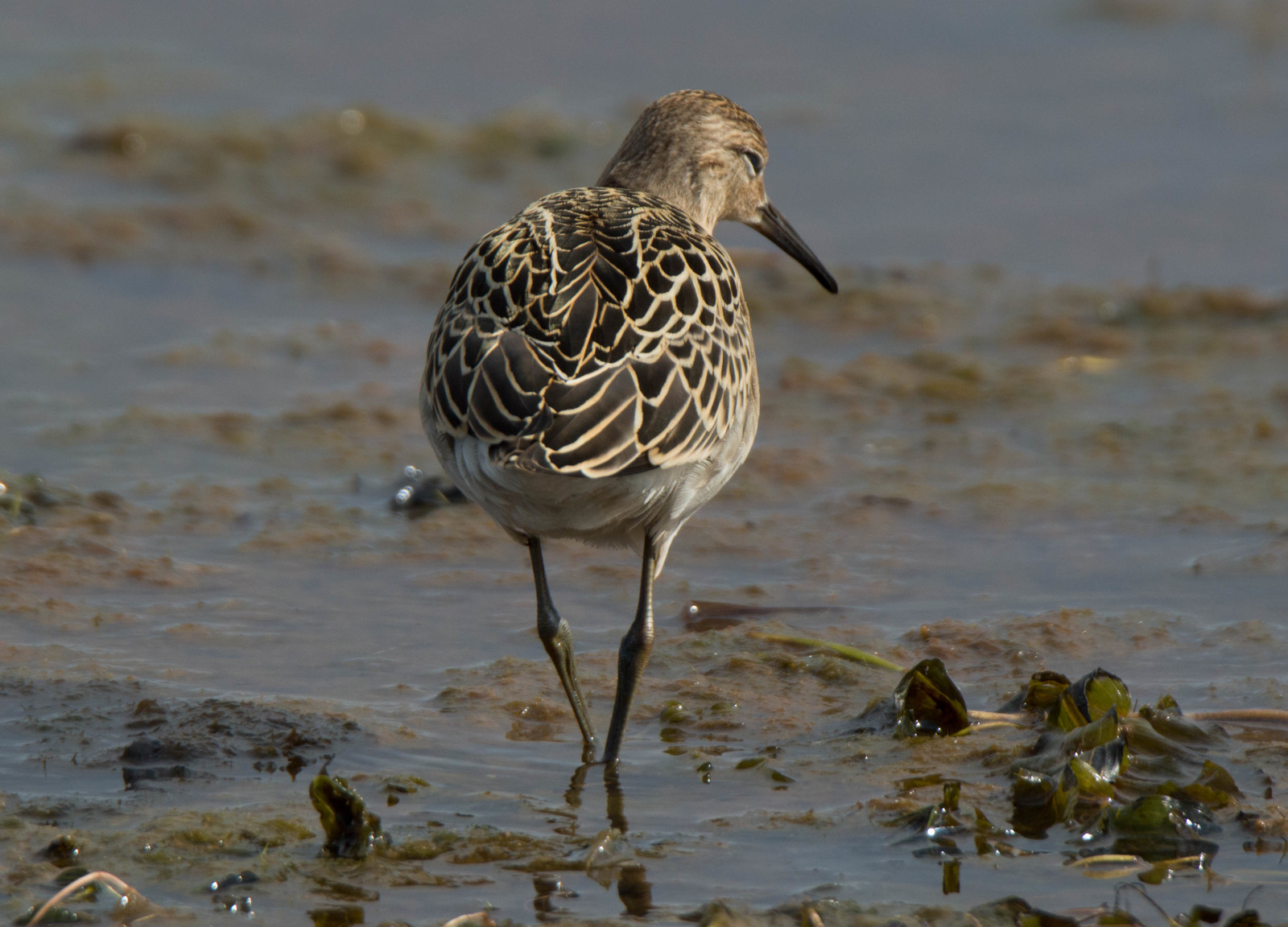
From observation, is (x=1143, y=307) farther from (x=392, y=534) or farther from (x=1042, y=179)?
(x=392, y=534)

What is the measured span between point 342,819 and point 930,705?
1675mm

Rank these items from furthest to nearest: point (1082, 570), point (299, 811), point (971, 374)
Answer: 1. point (971, 374)
2. point (1082, 570)
3. point (299, 811)

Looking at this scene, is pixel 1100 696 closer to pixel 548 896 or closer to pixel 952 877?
pixel 952 877

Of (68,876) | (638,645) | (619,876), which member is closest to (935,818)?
(619,876)

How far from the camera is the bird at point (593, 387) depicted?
418 centimetres

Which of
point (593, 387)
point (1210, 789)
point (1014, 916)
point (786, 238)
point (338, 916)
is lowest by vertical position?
point (338, 916)

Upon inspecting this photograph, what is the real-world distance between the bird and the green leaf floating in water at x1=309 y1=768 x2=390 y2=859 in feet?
2.89

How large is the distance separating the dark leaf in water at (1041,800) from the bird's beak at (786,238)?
10.2 feet

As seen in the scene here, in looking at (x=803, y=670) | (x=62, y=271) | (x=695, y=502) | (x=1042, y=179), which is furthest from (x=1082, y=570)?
(x=62, y=271)

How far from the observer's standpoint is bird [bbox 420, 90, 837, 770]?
4.18 metres

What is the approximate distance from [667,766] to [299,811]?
1.03m

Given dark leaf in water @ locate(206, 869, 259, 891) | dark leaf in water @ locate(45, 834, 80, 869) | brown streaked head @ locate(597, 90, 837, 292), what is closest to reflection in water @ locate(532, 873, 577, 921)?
dark leaf in water @ locate(206, 869, 259, 891)

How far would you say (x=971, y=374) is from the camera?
800cm

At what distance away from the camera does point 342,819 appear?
12.4ft
